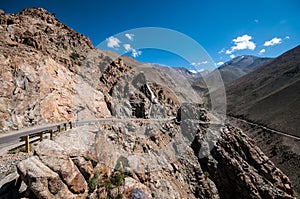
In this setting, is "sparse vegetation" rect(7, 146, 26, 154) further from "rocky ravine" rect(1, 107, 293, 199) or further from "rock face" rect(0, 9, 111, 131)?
"rock face" rect(0, 9, 111, 131)

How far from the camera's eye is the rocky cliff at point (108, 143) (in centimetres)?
748

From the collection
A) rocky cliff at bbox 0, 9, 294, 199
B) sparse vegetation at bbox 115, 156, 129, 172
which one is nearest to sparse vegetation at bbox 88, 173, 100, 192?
rocky cliff at bbox 0, 9, 294, 199

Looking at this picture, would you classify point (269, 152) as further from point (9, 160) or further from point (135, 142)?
point (9, 160)

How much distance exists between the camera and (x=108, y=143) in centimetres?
1173

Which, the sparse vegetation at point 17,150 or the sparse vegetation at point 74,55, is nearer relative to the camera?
the sparse vegetation at point 17,150

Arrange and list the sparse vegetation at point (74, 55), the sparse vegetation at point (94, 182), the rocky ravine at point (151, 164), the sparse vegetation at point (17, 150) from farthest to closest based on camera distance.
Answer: the sparse vegetation at point (74, 55) → the sparse vegetation at point (17, 150) → the sparse vegetation at point (94, 182) → the rocky ravine at point (151, 164)

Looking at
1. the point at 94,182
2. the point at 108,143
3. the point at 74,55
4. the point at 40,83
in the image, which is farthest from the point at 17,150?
the point at 74,55

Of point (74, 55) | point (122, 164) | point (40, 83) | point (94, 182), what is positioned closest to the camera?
point (94, 182)

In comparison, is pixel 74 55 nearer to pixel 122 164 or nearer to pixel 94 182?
pixel 122 164

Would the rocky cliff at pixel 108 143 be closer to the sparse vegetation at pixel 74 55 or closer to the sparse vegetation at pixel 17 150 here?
the sparse vegetation at pixel 74 55

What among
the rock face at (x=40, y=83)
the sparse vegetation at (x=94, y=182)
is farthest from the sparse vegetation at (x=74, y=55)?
the sparse vegetation at (x=94, y=182)

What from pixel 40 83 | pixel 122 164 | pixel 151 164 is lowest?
pixel 151 164

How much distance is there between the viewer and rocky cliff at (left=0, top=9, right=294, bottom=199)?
748 centimetres

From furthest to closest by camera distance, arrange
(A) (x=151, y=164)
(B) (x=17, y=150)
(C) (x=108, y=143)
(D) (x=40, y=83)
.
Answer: (D) (x=40, y=83)
(A) (x=151, y=164)
(C) (x=108, y=143)
(B) (x=17, y=150)
